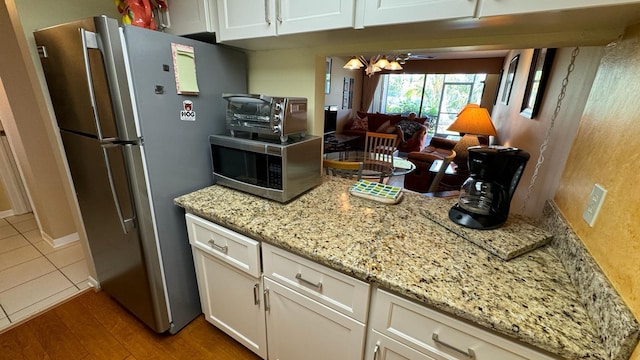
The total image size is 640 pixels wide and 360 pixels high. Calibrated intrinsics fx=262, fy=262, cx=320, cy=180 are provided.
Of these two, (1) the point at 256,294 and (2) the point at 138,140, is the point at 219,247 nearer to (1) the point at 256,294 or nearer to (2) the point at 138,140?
(1) the point at 256,294

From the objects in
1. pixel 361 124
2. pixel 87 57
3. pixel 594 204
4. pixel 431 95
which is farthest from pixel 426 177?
pixel 431 95

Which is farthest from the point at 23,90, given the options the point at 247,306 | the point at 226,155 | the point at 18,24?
the point at 247,306

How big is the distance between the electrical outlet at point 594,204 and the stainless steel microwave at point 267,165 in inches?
44.0

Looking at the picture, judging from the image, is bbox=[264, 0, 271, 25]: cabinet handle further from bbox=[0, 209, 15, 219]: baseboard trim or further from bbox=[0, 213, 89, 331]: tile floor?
bbox=[0, 209, 15, 219]: baseboard trim

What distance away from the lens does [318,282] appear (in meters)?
1.00

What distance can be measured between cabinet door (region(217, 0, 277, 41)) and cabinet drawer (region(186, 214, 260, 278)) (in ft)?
3.09

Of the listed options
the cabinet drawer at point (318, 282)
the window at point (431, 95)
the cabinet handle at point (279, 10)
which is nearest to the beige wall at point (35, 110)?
the cabinet handle at point (279, 10)

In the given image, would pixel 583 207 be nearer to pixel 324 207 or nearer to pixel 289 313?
pixel 324 207

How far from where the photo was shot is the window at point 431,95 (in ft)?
25.4

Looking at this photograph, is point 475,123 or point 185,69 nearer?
point 185,69

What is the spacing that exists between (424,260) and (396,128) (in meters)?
5.41

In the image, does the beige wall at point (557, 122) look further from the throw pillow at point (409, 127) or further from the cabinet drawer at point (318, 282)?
the throw pillow at point (409, 127)

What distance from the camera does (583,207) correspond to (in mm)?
889

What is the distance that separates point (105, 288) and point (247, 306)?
124 centimetres
